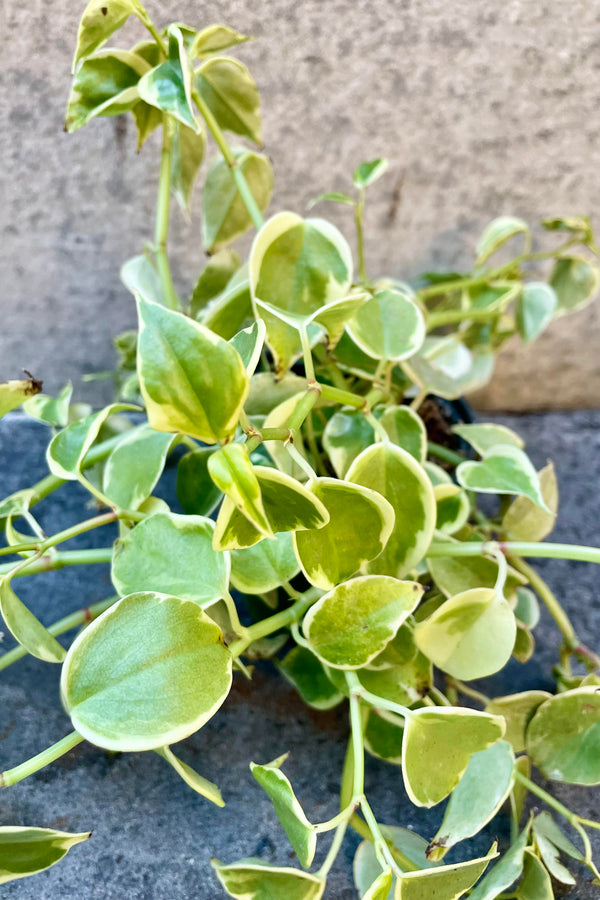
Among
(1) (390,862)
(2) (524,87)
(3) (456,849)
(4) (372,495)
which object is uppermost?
(2) (524,87)

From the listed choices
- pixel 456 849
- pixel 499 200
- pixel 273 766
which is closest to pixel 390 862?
pixel 273 766

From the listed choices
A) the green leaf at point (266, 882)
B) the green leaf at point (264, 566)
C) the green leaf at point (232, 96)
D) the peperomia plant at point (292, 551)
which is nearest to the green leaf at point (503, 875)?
the peperomia plant at point (292, 551)

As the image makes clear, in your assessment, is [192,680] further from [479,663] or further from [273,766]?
[479,663]

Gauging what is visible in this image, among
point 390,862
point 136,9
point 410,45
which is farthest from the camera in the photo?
point 410,45

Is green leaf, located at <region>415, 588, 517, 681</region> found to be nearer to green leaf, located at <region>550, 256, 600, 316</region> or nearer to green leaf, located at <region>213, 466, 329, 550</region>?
green leaf, located at <region>213, 466, 329, 550</region>

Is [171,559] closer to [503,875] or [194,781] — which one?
[194,781]

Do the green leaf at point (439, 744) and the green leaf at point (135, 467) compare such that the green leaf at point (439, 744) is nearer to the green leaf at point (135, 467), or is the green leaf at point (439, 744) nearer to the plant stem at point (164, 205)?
the green leaf at point (135, 467)

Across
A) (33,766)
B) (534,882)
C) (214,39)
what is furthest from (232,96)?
(534,882)
